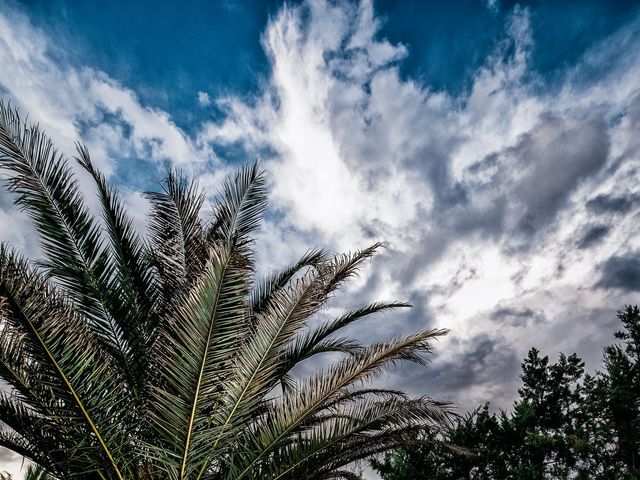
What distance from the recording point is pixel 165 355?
509 centimetres

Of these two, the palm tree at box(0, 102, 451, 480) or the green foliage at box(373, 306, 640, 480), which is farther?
the green foliage at box(373, 306, 640, 480)

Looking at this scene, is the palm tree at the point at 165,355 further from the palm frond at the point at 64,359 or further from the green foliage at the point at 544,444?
the green foliage at the point at 544,444

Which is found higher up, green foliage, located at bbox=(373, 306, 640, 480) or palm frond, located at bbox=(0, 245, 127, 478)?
green foliage, located at bbox=(373, 306, 640, 480)

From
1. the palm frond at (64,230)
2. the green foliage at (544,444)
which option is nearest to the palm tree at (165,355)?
the palm frond at (64,230)

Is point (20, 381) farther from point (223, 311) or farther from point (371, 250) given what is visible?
point (371, 250)

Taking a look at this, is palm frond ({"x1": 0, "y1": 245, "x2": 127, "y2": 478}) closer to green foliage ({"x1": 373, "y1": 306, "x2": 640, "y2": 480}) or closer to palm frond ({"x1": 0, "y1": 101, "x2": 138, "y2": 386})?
palm frond ({"x1": 0, "y1": 101, "x2": 138, "y2": 386})

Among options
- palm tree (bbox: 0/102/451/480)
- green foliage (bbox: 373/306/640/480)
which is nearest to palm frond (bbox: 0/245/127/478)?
palm tree (bbox: 0/102/451/480)

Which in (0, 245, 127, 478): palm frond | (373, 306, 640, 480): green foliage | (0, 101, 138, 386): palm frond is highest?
(373, 306, 640, 480): green foliage

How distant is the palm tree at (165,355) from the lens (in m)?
4.76

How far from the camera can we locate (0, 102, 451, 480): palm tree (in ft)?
15.6

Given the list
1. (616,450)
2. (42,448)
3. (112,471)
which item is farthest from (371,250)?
(616,450)

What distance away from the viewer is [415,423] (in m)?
6.03

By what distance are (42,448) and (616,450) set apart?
24304 millimetres

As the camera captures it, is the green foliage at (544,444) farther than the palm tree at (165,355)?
Yes
